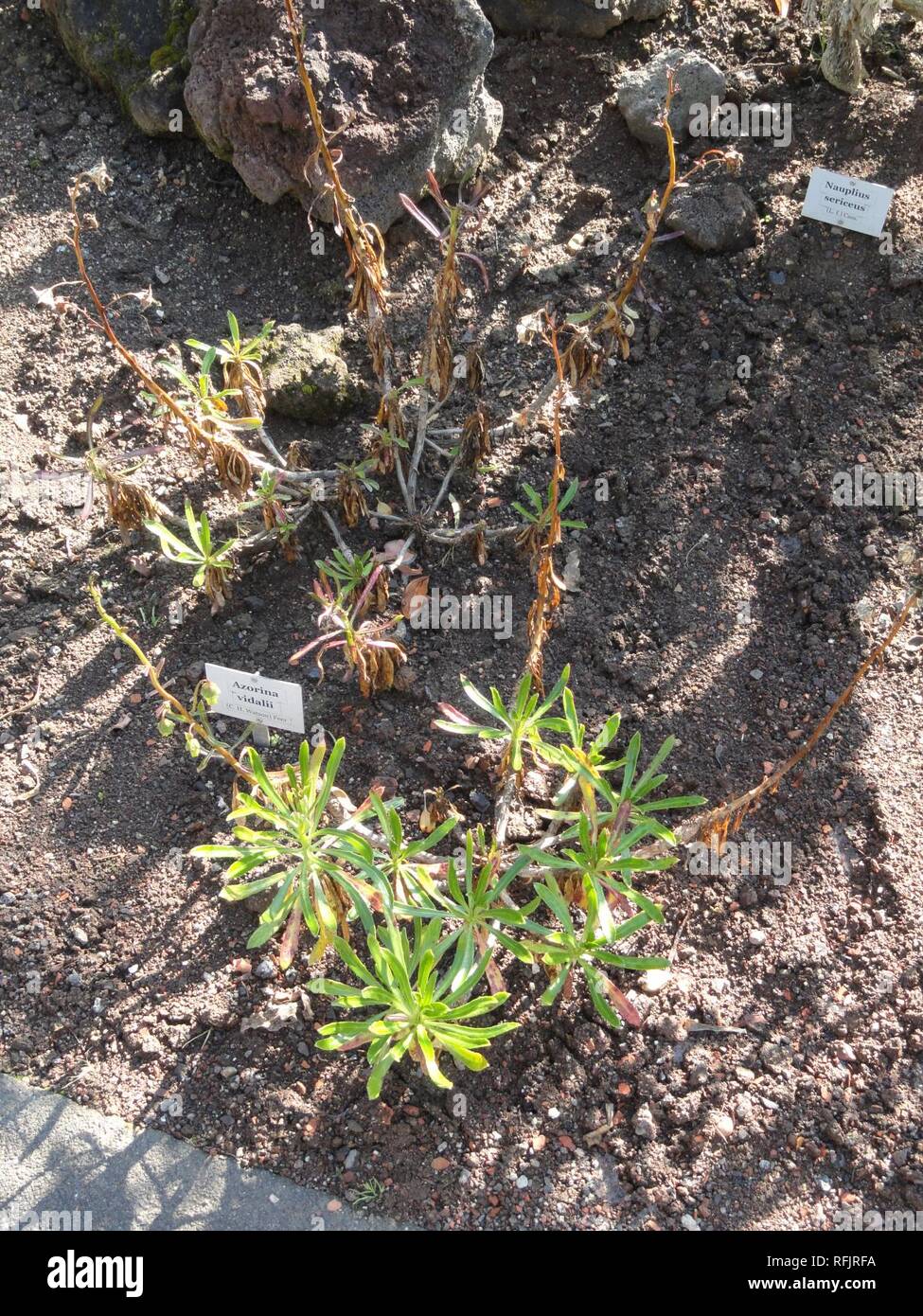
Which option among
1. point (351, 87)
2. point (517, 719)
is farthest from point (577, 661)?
point (351, 87)

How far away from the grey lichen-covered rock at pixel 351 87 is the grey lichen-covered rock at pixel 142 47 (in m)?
0.26

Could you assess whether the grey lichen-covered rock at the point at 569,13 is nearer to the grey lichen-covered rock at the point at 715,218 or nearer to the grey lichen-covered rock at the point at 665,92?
the grey lichen-covered rock at the point at 665,92

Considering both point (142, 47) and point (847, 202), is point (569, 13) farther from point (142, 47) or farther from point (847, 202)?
point (142, 47)

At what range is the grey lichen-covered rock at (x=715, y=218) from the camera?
4.07 m

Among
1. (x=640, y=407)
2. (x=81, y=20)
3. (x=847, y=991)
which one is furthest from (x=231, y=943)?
(x=81, y=20)

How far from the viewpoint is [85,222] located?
4.00 m

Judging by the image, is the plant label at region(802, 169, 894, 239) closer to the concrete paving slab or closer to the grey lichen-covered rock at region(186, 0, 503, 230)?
the grey lichen-covered rock at region(186, 0, 503, 230)

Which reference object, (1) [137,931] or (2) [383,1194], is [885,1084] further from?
(1) [137,931]

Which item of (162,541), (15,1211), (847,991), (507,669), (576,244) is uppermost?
(576,244)

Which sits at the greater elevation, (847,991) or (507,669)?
(507,669)

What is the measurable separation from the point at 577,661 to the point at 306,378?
1.36m

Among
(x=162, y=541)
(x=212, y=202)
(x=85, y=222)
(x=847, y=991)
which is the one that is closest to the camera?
(x=847, y=991)

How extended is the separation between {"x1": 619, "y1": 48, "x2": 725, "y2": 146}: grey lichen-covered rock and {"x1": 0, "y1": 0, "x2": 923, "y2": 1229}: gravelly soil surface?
11cm

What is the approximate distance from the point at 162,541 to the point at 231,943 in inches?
46.5
